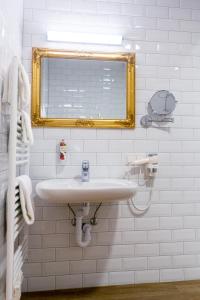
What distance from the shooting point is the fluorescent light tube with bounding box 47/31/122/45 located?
1978mm

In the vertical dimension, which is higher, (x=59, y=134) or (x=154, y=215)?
(x=59, y=134)

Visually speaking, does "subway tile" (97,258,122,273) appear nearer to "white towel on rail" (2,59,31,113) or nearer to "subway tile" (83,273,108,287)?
"subway tile" (83,273,108,287)

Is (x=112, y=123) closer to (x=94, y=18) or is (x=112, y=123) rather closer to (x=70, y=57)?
(x=70, y=57)

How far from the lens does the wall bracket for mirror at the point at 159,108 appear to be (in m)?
2.07

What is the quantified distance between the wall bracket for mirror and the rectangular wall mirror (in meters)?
0.13

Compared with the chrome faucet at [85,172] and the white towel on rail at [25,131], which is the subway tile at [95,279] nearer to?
the chrome faucet at [85,172]

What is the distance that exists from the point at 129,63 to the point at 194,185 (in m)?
1.15

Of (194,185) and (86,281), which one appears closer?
(86,281)

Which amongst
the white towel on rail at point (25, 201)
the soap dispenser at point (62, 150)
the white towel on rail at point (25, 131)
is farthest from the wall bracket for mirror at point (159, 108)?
the white towel on rail at point (25, 201)

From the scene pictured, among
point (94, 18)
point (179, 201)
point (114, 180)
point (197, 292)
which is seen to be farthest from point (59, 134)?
point (197, 292)

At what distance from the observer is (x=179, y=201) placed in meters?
2.11

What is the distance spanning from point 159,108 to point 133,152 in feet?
1.38

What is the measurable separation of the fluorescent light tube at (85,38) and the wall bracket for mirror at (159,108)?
1.80ft

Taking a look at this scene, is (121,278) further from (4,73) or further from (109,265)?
(4,73)
